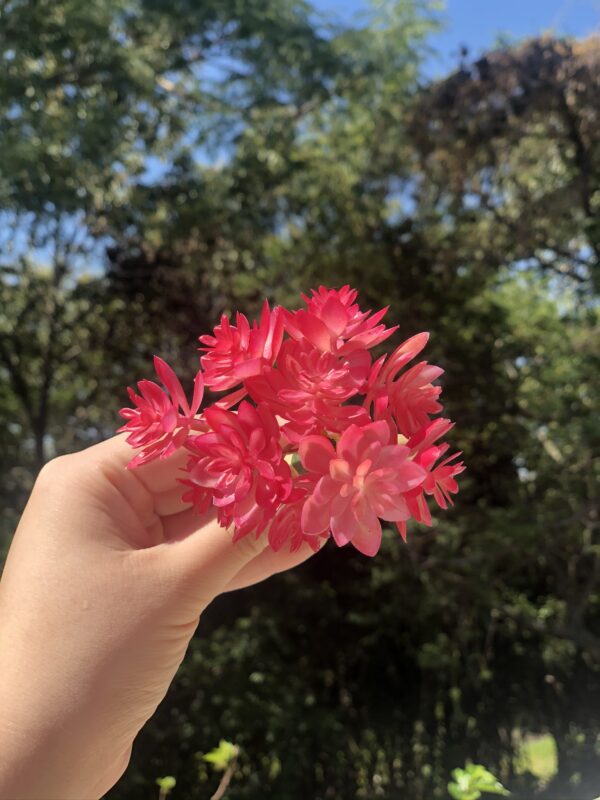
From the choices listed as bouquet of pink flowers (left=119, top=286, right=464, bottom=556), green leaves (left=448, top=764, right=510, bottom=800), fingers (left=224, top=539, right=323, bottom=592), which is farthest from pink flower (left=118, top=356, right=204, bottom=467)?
green leaves (left=448, top=764, right=510, bottom=800)

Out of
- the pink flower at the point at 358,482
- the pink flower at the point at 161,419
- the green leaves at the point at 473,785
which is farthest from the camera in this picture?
the green leaves at the point at 473,785

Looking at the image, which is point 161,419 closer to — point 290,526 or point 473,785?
point 290,526

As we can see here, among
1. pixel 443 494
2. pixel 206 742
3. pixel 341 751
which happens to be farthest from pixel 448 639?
pixel 443 494

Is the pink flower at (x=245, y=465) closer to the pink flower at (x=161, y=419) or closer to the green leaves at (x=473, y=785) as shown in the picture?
the pink flower at (x=161, y=419)

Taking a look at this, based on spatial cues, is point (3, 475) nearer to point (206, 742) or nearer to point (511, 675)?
point (206, 742)

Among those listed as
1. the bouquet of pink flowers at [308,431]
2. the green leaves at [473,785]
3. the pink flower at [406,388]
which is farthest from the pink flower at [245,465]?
the green leaves at [473,785]

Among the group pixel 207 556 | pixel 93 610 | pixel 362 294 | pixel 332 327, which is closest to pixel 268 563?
pixel 207 556
